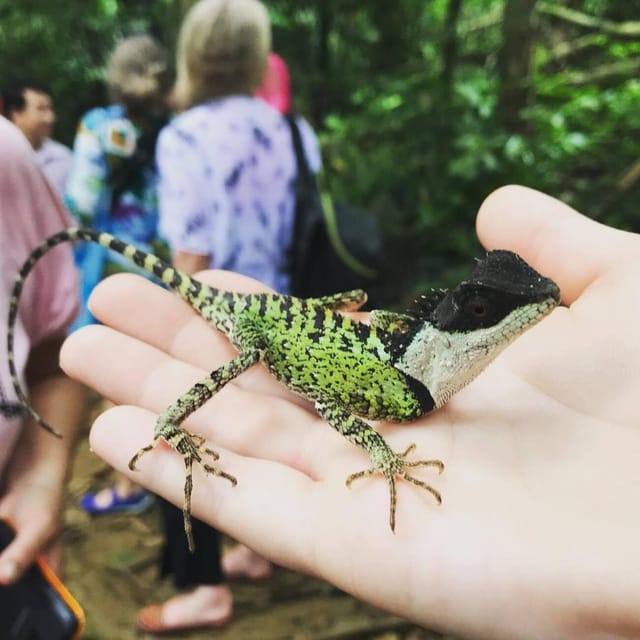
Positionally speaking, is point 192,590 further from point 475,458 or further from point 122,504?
point 475,458

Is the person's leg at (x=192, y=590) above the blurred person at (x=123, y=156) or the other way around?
the other way around

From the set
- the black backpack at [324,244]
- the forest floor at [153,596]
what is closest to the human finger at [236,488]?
the black backpack at [324,244]

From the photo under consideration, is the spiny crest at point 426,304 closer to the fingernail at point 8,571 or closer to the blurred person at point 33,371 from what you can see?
the blurred person at point 33,371

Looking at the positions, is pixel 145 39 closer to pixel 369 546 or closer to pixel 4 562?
pixel 4 562

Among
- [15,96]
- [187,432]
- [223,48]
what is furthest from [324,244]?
[15,96]

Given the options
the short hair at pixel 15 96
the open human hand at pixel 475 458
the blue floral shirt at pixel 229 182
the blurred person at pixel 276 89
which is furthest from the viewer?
the short hair at pixel 15 96

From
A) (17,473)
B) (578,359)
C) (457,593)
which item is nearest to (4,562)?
(17,473)
